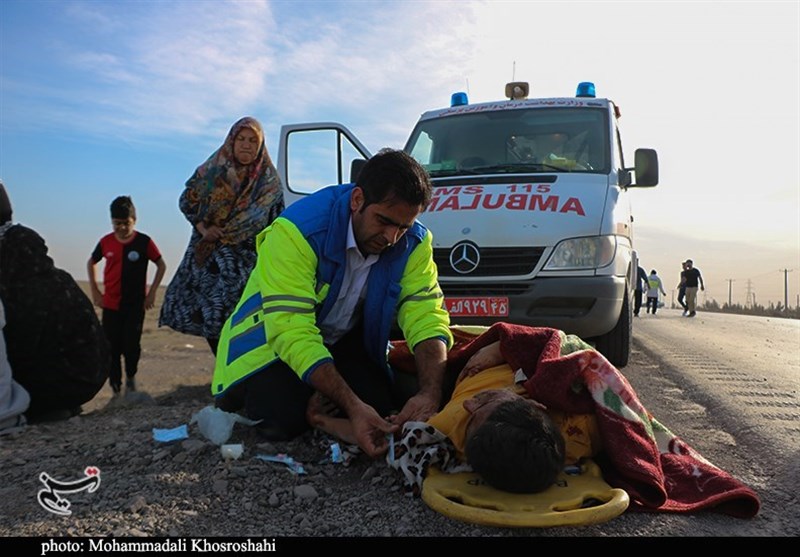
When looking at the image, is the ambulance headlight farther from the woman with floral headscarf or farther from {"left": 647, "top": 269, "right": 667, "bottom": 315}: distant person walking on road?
{"left": 647, "top": 269, "right": 667, "bottom": 315}: distant person walking on road

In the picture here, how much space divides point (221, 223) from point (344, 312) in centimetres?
192

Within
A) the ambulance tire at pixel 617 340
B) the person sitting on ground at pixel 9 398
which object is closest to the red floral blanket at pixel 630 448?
the ambulance tire at pixel 617 340

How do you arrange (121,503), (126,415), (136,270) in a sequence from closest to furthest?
(121,503) → (126,415) → (136,270)

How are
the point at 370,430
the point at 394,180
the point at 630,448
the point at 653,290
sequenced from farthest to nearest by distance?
1. the point at 653,290
2. the point at 394,180
3. the point at 370,430
4. the point at 630,448

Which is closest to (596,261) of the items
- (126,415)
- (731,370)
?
(731,370)

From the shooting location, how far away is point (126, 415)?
4.05 m

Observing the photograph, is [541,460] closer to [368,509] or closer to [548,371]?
[548,371]

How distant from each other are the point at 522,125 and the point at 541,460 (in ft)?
13.4

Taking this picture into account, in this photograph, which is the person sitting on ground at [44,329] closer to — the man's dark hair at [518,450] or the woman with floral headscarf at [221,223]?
the woman with floral headscarf at [221,223]

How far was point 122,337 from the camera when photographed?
561cm

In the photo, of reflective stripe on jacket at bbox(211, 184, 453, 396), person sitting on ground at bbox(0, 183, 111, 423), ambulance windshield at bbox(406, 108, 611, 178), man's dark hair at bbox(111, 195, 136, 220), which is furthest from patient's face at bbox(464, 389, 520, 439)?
man's dark hair at bbox(111, 195, 136, 220)

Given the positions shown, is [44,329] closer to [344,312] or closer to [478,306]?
[344,312]

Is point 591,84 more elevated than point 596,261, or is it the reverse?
point 591,84

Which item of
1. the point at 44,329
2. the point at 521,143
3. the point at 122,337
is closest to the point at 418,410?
the point at 44,329
